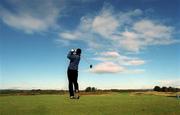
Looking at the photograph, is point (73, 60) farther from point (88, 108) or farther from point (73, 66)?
point (88, 108)

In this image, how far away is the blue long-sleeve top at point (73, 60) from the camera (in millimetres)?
14859

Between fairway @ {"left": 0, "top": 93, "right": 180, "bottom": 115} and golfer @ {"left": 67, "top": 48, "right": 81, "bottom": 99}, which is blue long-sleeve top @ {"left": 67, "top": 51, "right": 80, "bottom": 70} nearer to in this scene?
golfer @ {"left": 67, "top": 48, "right": 81, "bottom": 99}

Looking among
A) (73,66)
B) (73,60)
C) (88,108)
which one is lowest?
(88,108)

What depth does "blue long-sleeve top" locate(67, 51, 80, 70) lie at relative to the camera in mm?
14859

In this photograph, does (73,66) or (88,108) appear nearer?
(88,108)

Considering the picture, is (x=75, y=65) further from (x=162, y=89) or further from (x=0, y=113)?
(x=162, y=89)

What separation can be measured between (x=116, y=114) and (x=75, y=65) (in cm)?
581

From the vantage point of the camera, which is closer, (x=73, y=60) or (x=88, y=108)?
(x=88, y=108)

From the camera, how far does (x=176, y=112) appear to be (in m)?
10.4

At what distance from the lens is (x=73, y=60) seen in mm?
14883

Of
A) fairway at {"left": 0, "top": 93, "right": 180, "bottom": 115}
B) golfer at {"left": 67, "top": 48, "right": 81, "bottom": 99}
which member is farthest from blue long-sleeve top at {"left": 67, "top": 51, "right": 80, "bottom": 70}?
fairway at {"left": 0, "top": 93, "right": 180, "bottom": 115}

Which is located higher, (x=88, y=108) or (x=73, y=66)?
(x=73, y=66)

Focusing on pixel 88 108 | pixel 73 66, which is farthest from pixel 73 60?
pixel 88 108

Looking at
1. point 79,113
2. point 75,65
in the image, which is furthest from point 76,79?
point 79,113
